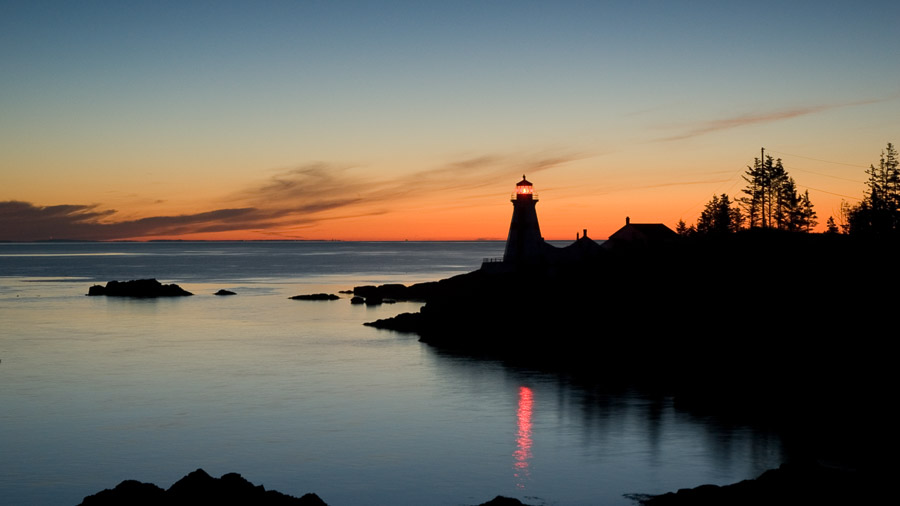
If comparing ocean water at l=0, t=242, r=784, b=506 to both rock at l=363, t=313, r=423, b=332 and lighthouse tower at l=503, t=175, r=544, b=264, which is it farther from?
lighthouse tower at l=503, t=175, r=544, b=264

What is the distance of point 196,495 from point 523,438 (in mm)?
14938

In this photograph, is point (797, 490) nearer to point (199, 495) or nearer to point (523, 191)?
point (199, 495)

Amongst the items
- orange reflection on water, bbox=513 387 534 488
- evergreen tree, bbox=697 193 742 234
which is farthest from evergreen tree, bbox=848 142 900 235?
orange reflection on water, bbox=513 387 534 488

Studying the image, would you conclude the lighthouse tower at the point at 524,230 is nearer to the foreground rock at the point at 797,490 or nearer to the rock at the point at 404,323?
the rock at the point at 404,323

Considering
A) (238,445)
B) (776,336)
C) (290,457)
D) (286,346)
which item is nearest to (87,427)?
(238,445)

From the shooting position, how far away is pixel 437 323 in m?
59.5

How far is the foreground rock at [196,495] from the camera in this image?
1825cm

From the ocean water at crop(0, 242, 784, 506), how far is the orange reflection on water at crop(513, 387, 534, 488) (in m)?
0.09

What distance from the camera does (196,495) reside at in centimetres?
1852

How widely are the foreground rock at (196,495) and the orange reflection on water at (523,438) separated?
8.69 metres

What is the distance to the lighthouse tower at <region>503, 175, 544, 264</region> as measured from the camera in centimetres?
7069

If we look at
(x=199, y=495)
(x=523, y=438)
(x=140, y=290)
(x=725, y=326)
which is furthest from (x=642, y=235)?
(x=140, y=290)

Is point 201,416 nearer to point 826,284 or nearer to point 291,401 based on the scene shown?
point 291,401

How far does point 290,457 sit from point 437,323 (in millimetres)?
32281
